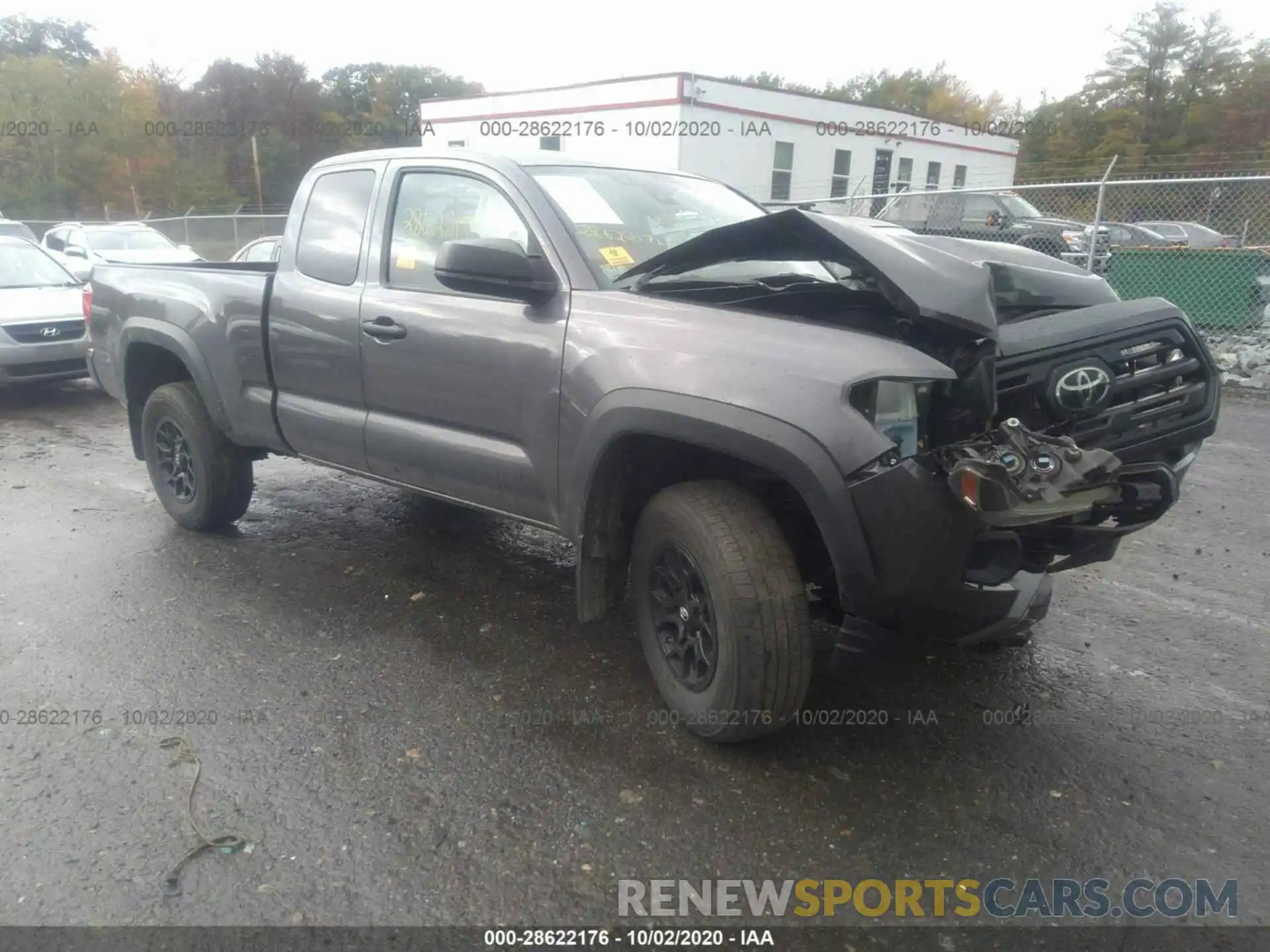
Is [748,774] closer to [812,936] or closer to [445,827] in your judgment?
[812,936]

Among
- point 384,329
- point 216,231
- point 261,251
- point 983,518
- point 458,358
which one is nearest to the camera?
point 983,518

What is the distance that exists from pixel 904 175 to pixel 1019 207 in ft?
48.3

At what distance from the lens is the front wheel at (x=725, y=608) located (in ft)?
8.67

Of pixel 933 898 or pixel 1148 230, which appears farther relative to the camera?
pixel 1148 230

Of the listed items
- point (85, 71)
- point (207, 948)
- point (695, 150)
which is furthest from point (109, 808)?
point (85, 71)

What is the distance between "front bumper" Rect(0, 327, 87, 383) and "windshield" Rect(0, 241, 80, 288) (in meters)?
1.04

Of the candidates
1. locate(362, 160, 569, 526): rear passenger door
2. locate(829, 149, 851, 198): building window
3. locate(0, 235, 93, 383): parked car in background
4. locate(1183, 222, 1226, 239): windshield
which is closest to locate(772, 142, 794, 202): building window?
locate(829, 149, 851, 198): building window

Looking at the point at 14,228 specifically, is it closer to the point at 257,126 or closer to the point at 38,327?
the point at 38,327

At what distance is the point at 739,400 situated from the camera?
257 centimetres

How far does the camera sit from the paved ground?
244 cm

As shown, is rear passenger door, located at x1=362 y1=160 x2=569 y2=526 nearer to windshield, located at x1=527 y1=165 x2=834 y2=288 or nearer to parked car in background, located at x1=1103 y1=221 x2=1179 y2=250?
windshield, located at x1=527 y1=165 x2=834 y2=288

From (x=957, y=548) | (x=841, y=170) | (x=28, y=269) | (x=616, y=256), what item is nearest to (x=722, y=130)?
(x=841, y=170)

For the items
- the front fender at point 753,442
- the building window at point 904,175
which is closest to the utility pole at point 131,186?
the building window at point 904,175

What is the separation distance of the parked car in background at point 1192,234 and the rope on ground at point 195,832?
11.6 meters
